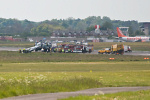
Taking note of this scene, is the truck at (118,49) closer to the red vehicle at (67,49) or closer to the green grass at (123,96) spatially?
the red vehicle at (67,49)

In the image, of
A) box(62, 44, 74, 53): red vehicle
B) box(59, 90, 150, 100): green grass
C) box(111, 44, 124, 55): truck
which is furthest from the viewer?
box(62, 44, 74, 53): red vehicle

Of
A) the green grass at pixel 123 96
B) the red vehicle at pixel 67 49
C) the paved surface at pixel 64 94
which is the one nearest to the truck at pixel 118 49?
the red vehicle at pixel 67 49

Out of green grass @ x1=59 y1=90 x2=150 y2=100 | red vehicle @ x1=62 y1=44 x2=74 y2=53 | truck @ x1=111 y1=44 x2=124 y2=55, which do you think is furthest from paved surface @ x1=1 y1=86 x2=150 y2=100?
red vehicle @ x1=62 y1=44 x2=74 y2=53

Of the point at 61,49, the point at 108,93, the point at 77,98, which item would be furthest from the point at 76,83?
the point at 61,49

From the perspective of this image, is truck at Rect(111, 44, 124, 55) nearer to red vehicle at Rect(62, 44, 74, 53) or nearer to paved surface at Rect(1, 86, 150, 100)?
red vehicle at Rect(62, 44, 74, 53)

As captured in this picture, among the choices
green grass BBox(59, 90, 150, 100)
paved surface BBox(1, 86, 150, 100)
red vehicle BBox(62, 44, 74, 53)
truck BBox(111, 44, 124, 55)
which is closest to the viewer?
green grass BBox(59, 90, 150, 100)

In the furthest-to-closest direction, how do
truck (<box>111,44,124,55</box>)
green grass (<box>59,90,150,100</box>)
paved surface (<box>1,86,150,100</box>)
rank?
truck (<box>111,44,124,55</box>) → paved surface (<box>1,86,150,100</box>) → green grass (<box>59,90,150,100</box>)

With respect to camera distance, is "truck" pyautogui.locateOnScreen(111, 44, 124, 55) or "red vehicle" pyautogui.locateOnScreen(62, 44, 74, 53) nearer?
"truck" pyautogui.locateOnScreen(111, 44, 124, 55)

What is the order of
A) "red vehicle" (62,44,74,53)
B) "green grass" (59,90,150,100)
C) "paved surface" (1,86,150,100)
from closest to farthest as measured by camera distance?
"green grass" (59,90,150,100)
"paved surface" (1,86,150,100)
"red vehicle" (62,44,74,53)

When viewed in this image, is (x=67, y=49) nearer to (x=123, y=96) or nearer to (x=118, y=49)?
(x=118, y=49)

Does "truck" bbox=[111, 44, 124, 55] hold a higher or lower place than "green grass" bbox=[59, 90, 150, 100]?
lower

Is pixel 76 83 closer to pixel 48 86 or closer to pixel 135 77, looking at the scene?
pixel 48 86

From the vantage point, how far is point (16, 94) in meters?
27.9

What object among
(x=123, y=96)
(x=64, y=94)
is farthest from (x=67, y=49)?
(x=123, y=96)
